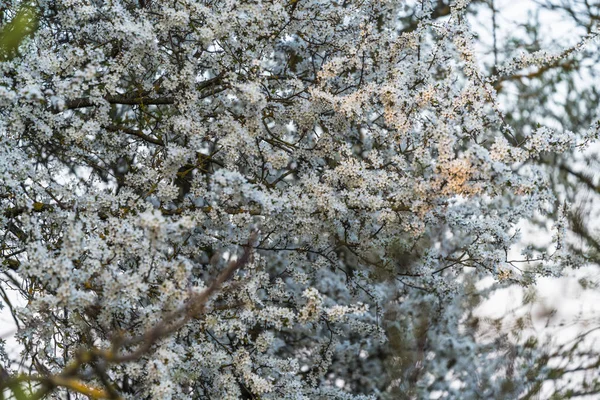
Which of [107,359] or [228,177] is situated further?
[228,177]

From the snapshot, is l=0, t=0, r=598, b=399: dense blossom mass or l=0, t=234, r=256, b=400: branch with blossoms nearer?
l=0, t=234, r=256, b=400: branch with blossoms

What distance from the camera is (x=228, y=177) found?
3.99 m

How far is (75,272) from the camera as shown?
3725 mm

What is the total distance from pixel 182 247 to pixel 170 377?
971 mm

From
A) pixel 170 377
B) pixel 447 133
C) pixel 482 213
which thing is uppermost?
pixel 482 213

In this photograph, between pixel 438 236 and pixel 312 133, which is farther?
pixel 438 236

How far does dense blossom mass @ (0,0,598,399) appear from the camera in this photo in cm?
391

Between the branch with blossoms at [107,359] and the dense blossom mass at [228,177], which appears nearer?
the branch with blossoms at [107,359]

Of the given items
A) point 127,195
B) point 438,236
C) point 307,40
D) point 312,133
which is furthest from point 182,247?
point 438,236

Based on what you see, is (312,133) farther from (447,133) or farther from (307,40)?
(447,133)

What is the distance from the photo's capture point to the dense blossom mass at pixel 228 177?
12.8ft

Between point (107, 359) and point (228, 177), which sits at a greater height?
point (228, 177)

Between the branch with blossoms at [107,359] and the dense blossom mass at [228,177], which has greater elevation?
the dense blossom mass at [228,177]

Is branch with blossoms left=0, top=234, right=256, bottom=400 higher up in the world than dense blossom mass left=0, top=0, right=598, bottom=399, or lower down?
lower down
